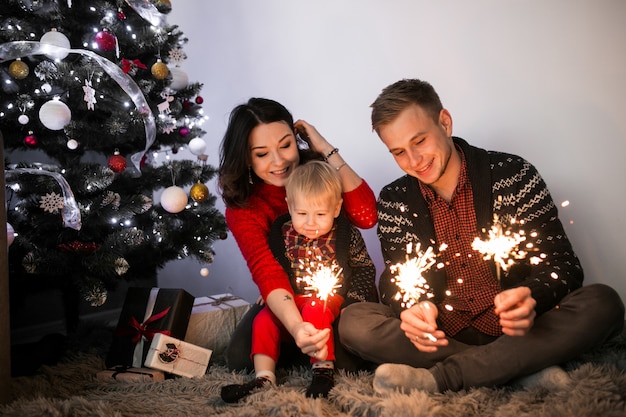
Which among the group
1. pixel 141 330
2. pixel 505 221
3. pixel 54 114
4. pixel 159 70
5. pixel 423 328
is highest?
pixel 159 70

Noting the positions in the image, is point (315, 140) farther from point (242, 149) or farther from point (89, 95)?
point (89, 95)

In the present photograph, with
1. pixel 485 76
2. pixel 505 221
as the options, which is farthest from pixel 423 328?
pixel 485 76

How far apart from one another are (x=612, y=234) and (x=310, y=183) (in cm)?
105

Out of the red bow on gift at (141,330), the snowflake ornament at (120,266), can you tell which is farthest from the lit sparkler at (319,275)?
the snowflake ornament at (120,266)

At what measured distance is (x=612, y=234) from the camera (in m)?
1.78

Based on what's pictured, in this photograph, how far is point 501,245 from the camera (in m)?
1.36

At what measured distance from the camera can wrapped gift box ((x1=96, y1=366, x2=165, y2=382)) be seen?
5.66 feet

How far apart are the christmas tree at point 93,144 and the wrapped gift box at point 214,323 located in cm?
24

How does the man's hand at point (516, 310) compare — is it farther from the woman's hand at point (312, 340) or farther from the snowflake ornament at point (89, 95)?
the snowflake ornament at point (89, 95)

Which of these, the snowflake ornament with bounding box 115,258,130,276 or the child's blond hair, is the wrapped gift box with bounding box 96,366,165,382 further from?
the child's blond hair

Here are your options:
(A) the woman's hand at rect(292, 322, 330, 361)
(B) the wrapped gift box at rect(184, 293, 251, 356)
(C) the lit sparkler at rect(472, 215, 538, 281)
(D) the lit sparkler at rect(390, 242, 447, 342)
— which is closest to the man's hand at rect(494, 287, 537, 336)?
(C) the lit sparkler at rect(472, 215, 538, 281)

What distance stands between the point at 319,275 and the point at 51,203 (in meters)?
1.01

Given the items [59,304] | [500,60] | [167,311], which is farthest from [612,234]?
[59,304]

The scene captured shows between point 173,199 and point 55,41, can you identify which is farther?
point 173,199
